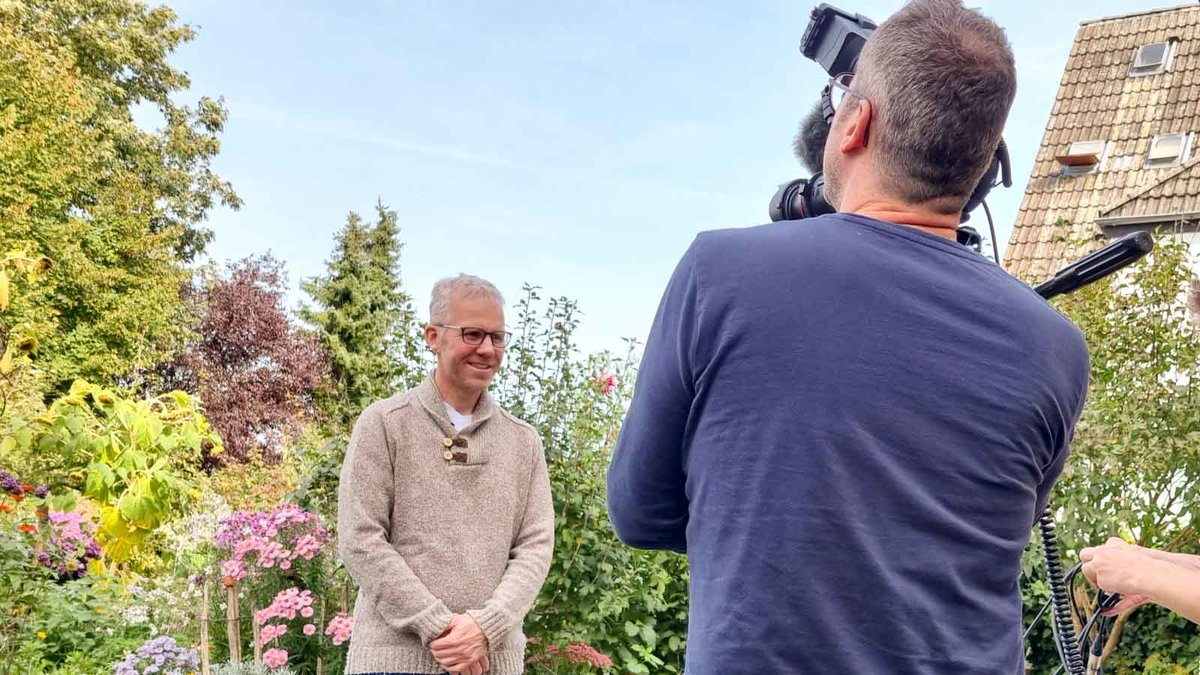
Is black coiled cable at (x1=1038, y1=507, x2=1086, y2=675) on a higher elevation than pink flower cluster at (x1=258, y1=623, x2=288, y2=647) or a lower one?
higher

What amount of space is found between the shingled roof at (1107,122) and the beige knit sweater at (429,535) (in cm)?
1193

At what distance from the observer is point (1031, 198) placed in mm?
15680

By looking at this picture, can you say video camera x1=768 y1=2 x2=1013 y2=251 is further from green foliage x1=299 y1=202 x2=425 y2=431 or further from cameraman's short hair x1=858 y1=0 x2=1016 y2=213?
green foliage x1=299 y1=202 x2=425 y2=431

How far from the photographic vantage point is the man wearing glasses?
105 inches

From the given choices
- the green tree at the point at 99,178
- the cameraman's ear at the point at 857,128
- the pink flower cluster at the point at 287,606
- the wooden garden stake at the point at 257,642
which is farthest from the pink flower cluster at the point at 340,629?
the green tree at the point at 99,178

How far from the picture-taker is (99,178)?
21.4 metres

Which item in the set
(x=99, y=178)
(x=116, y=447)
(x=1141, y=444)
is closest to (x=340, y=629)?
(x=116, y=447)

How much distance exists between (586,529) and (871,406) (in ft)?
12.2

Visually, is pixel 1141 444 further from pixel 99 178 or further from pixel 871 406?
pixel 99 178

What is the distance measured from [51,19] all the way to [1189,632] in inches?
858

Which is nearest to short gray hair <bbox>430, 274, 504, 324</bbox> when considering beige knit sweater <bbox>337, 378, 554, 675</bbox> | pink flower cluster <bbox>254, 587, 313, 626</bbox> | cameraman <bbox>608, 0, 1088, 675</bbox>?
beige knit sweater <bbox>337, 378, 554, 675</bbox>

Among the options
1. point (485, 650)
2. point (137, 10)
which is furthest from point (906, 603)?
point (137, 10)

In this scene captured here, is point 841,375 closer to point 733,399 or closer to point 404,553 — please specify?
point 733,399

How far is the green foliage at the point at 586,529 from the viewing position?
469cm
